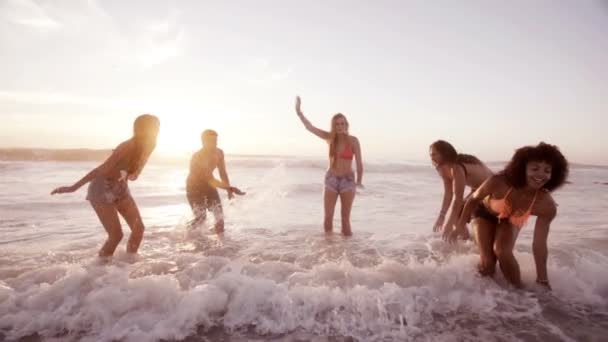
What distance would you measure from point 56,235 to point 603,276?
847cm

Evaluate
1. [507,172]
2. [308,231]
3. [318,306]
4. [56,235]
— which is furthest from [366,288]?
[56,235]

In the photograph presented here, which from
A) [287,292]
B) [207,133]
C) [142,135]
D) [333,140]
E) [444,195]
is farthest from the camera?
[333,140]

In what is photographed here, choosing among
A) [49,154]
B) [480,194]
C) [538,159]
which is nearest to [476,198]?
[480,194]

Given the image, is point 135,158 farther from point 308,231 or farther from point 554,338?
point 554,338

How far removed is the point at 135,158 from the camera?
180 inches

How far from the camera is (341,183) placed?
676cm

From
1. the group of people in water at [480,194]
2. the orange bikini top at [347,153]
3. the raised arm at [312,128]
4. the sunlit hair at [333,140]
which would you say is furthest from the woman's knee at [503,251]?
the raised arm at [312,128]

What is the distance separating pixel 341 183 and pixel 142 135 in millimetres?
3561

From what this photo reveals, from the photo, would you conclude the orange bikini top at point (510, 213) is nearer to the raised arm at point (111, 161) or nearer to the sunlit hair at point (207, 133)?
the raised arm at point (111, 161)

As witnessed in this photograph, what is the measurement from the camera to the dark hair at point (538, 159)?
3.66 m

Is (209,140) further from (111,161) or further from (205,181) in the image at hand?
(111,161)

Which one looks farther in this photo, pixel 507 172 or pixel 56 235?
pixel 56 235

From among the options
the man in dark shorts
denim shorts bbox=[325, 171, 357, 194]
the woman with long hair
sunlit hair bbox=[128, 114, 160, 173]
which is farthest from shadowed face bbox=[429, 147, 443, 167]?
sunlit hair bbox=[128, 114, 160, 173]

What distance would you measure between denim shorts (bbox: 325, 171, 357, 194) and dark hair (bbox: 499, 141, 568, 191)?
10.2ft
